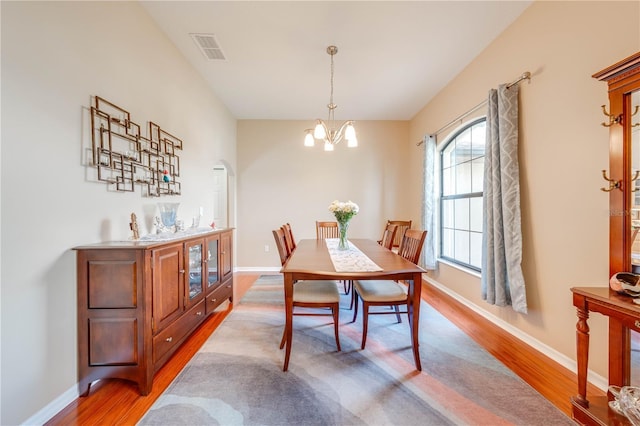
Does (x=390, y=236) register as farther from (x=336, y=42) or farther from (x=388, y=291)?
(x=336, y=42)

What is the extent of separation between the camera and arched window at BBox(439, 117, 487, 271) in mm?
3219

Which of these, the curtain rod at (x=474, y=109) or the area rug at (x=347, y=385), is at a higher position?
the curtain rod at (x=474, y=109)

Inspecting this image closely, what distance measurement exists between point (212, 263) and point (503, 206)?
2.91 metres

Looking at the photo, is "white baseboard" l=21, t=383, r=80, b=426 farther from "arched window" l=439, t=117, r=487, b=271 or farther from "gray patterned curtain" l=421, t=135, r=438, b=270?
"gray patterned curtain" l=421, t=135, r=438, b=270

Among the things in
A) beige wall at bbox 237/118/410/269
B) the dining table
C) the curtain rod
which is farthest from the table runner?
beige wall at bbox 237/118/410/269

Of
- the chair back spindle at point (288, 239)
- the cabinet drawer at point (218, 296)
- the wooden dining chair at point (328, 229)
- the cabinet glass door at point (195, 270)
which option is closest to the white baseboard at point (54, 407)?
the cabinet glass door at point (195, 270)

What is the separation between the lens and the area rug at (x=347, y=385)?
1.46m

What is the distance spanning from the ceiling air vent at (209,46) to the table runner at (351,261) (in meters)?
2.47

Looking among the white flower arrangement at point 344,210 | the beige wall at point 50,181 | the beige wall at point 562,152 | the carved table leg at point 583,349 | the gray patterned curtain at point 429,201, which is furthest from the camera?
the gray patterned curtain at point 429,201

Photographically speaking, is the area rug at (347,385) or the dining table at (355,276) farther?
the dining table at (355,276)

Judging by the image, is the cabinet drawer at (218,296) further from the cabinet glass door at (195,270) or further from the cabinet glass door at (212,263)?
the cabinet glass door at (195,270)

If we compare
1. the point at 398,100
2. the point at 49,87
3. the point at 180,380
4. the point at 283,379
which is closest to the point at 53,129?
the point at 49,87

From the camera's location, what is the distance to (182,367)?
194 cm

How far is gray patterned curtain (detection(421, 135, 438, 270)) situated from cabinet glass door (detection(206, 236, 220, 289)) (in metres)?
3.02
